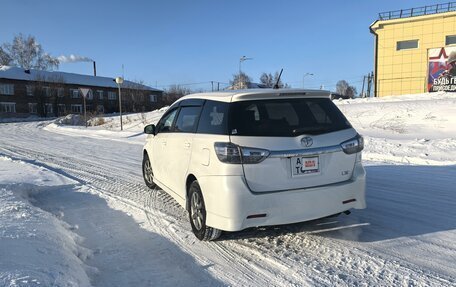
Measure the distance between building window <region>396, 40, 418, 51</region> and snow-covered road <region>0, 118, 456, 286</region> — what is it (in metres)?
33.8

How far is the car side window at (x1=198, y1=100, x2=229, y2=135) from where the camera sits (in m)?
4.37

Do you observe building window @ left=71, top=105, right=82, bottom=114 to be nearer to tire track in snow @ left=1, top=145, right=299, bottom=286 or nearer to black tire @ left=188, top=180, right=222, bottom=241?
tire track in snow @ left=1, top=145, right=299, bottom=286

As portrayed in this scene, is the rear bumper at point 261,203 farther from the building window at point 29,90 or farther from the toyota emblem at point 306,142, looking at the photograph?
the building window at point 29,90

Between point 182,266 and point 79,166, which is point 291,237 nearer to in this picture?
point 182,266

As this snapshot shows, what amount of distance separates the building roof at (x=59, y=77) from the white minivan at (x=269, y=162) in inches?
2520

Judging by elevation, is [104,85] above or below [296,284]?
above

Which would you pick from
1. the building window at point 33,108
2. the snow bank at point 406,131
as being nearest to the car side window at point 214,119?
the snow bank at point 406,131

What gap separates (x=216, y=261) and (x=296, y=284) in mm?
952

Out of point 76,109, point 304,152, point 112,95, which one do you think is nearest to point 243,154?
point 304,152

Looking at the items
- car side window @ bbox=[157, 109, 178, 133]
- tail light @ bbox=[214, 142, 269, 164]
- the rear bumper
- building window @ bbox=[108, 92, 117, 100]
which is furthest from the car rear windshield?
building window @ bbox=[108, 92, 117, 100]

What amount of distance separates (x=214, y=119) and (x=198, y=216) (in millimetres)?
1183

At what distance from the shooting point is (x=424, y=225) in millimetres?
4934

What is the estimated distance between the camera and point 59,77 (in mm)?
64500

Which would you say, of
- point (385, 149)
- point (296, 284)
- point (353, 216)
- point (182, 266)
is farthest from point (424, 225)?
point (385, 149)
